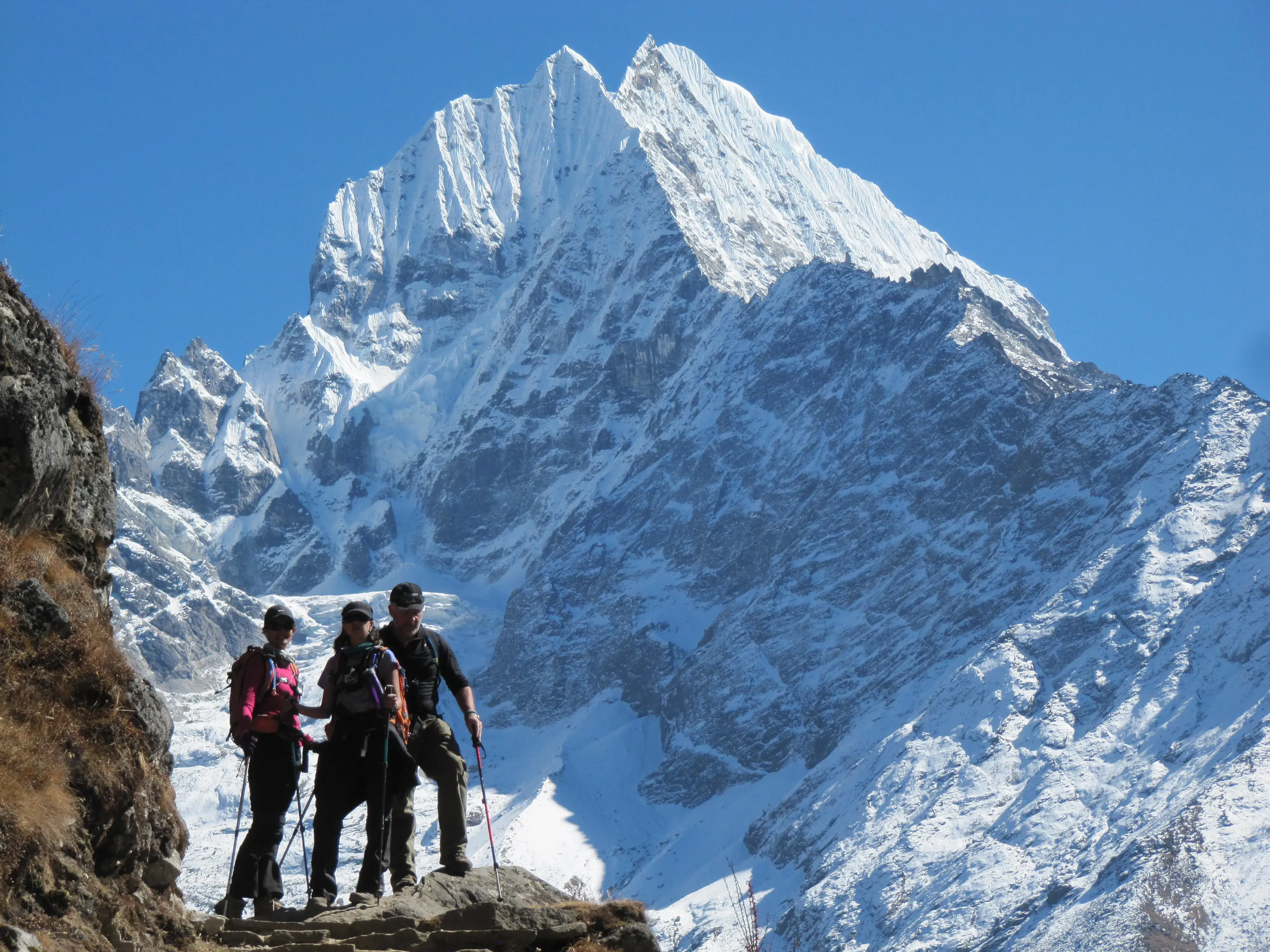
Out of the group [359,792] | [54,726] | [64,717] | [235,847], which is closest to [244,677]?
[359,792]

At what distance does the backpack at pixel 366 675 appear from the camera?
1338 cm

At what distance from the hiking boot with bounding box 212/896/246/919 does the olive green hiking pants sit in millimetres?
1265

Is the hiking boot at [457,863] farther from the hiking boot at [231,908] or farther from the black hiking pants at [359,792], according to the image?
the hiking boot at [231,908]

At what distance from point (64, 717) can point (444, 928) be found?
3150 mm

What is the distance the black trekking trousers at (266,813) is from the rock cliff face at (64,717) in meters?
1.20

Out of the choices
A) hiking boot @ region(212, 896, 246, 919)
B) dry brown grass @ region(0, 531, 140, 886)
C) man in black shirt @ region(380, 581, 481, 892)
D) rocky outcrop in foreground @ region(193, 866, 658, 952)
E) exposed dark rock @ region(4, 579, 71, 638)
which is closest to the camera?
dry brown grass @ region(0, 531, 140, 886)

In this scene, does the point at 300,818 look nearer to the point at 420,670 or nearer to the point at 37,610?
the point at 420,670

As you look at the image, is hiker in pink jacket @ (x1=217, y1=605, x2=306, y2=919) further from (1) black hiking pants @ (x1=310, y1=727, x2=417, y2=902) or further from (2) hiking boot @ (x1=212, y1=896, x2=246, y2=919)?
(1) black hiking pants @ (x1=310, y1=727, x2=417, y2=902)

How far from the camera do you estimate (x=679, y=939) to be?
170 m

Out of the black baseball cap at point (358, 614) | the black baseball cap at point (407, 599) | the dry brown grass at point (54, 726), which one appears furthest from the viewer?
the black baseball cap at point (407, 599)

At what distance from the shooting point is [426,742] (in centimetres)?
1415

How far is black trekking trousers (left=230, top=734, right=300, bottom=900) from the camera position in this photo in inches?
543

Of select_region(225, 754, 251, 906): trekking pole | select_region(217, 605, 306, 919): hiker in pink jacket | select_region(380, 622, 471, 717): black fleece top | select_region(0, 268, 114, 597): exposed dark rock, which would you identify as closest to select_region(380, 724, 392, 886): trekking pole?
select_region(380, 622, 471, 717): black fleece top

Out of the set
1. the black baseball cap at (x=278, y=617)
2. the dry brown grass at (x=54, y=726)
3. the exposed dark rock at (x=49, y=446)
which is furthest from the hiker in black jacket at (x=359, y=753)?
the exposed dark rock at (x=49, y=446)
